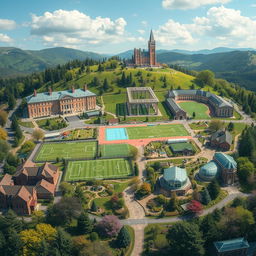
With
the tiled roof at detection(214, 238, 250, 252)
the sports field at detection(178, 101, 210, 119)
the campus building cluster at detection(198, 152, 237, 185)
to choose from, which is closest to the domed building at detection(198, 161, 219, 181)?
the campus building cluster at detection(198, 152, 237, 185)

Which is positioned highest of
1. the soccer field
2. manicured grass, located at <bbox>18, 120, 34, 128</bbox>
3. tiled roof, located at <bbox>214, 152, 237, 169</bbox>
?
tiled roof, located at <bbox>214, 152, 237, 169</bbox>

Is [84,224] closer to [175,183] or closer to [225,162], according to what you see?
[175,183]

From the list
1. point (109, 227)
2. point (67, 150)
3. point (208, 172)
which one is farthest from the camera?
point (67, 150)

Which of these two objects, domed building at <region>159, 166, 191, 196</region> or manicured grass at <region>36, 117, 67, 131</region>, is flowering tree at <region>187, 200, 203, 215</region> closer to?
domed building at <region>159, 166, 191, 196</region>

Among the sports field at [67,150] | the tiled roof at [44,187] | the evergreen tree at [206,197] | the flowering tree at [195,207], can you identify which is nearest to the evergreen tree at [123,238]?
the flowering tree at [195,207]

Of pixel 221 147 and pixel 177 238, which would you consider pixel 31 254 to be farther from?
pixel 221 147

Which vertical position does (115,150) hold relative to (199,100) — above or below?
below

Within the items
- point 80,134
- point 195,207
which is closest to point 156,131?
point 80,134

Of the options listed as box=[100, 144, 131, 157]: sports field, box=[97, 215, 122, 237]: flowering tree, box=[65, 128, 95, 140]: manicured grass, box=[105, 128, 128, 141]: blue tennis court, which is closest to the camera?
box=[97, 215, 122, 237]: flowering tree
